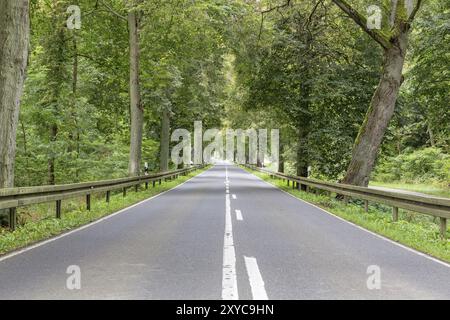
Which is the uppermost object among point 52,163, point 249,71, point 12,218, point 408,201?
point 249,71

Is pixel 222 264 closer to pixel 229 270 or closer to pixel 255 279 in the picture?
pixel 229 270

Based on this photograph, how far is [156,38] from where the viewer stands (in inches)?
914

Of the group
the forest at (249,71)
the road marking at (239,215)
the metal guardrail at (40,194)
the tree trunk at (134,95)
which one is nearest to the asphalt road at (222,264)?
the road marking at (239,215)

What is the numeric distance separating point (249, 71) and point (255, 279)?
69.2 feet

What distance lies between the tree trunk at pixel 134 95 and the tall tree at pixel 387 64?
9.96 meters

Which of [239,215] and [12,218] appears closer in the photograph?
[12,218]

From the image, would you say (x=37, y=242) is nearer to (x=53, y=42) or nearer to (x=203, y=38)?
(x=203, y=38)

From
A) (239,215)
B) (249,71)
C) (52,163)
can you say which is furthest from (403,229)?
(52,163)

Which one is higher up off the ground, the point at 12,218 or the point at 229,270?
the point at 12,218

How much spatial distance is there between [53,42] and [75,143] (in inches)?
250

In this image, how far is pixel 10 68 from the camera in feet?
32.6

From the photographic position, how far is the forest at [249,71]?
18578 millimetres

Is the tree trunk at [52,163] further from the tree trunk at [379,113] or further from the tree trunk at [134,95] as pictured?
the tree trunk at [379,113]
